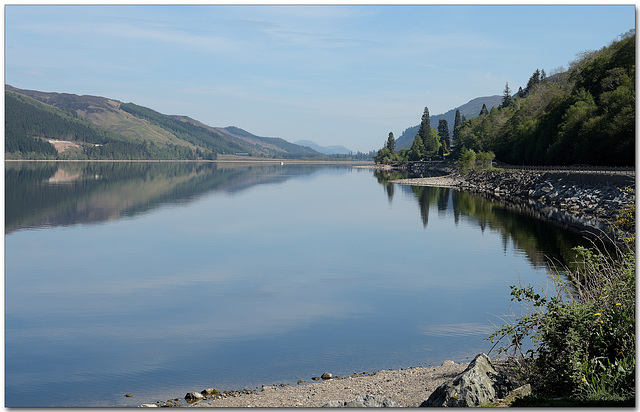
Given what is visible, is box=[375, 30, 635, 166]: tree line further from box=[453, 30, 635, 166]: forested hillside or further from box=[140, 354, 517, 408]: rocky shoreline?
box=[140, 354, 517, 408]: rocky shoreline

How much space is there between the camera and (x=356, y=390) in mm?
14758

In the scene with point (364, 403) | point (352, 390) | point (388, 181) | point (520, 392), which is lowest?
point (352, 390)

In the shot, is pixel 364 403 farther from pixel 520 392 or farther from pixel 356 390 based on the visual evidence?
pixel 356 390

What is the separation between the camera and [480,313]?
23.6 m

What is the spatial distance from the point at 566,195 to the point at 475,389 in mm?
59816

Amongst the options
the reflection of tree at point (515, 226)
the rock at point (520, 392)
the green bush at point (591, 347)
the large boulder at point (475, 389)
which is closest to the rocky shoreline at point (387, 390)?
the large boulder at point (475, 389)

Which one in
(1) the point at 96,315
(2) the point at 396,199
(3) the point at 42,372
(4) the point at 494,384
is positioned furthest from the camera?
(2) the point at 396,199

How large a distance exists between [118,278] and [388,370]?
16.5m

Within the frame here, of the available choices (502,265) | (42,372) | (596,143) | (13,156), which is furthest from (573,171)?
(13,156)

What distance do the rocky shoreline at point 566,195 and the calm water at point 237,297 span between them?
4.43 metres

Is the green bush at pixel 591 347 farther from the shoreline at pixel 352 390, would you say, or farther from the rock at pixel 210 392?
the rock at pixel 210 392

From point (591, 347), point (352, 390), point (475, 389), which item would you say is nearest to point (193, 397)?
point (352, 390)

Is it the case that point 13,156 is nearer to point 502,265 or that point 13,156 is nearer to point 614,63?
point 614,63

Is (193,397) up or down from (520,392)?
down
